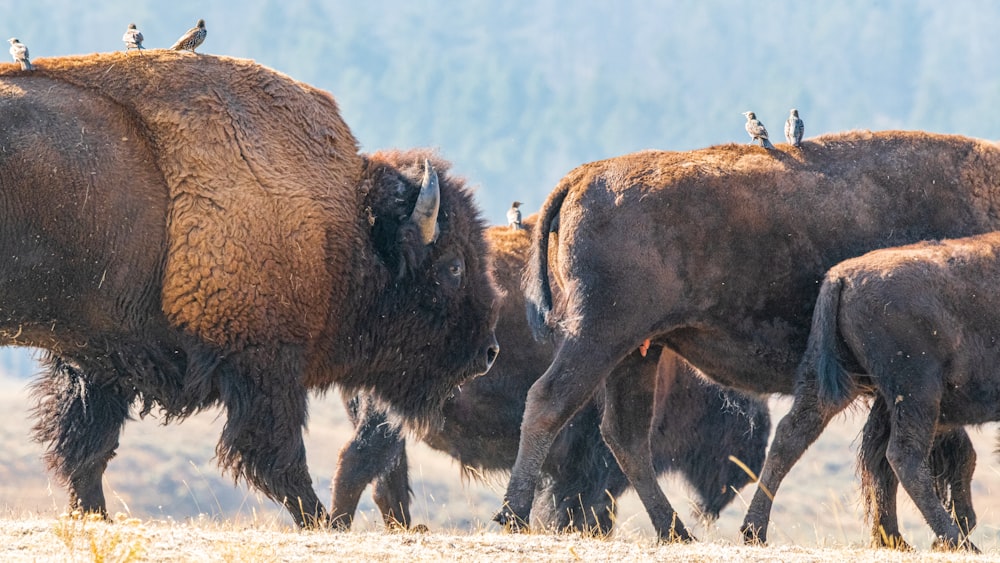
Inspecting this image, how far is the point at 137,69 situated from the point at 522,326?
360 centimetres

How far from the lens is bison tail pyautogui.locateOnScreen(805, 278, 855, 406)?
709 centimetres

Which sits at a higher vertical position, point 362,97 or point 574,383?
point 362,97

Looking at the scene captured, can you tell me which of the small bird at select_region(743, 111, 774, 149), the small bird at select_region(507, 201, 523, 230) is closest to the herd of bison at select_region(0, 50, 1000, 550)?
the small bird at select_region(743, 111, 774, 149)

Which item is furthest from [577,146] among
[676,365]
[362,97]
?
[676,365]

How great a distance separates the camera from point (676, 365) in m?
10.2

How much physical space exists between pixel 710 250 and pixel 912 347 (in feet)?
4.08

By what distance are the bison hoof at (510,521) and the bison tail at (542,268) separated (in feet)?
4.11

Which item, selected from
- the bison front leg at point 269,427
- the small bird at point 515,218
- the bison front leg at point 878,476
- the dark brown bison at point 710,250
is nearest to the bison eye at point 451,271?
the dark brown bison at point 710,250

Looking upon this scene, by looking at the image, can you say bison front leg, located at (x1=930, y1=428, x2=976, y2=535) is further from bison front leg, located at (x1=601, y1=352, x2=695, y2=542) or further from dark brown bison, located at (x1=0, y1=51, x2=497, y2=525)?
dark brown bison, located at (x1=0, y1=51, x2=497, y2=525)

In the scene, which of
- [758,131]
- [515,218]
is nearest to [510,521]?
[758,131]

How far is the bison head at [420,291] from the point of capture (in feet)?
24.8

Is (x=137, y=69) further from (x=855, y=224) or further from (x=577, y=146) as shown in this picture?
(x=577, y=146)

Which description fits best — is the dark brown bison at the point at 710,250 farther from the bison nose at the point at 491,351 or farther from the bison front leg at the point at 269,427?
the bison front leg at the point at 269,427

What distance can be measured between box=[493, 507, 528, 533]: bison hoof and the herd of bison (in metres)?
0.03
